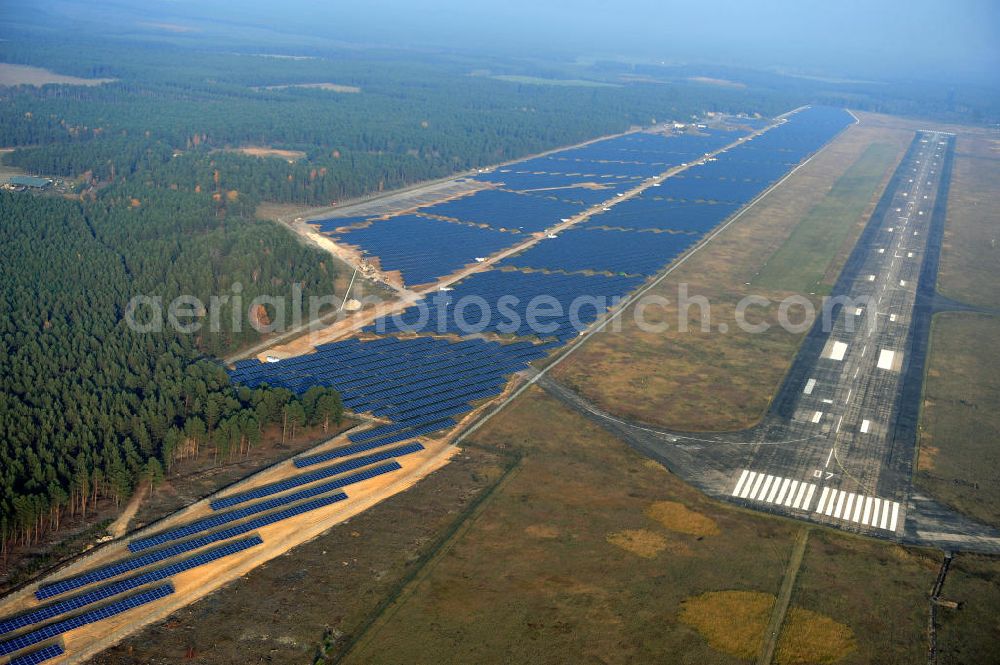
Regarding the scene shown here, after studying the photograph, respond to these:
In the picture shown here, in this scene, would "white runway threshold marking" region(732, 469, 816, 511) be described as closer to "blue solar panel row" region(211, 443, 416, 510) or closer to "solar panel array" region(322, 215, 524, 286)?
"blue solar panel row" region(211, 443, 416, 510)

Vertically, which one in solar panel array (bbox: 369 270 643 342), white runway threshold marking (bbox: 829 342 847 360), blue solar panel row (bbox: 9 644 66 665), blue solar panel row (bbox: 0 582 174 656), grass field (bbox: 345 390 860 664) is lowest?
blue solar panel row (bbox: 9 644 66 665)

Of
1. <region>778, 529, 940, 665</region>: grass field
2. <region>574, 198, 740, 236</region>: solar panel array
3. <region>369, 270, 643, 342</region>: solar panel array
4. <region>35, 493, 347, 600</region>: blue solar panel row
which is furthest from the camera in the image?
<region>574, 198, 740, 236</region>: solar panel array

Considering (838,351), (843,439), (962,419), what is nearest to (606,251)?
(838,351)

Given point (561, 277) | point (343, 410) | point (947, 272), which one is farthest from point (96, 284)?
point (947, 272)

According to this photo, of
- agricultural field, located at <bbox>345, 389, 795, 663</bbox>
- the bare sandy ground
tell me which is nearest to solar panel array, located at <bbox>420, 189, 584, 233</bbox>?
agricultural field, located at <bbox>345, 389, 795, 663</bbox>

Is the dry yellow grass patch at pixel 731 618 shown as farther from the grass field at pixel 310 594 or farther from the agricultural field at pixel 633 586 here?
Answer: the grass field at pixel 310 594

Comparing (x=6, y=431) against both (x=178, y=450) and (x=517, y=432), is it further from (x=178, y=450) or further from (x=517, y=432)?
(x=517, y=432)
